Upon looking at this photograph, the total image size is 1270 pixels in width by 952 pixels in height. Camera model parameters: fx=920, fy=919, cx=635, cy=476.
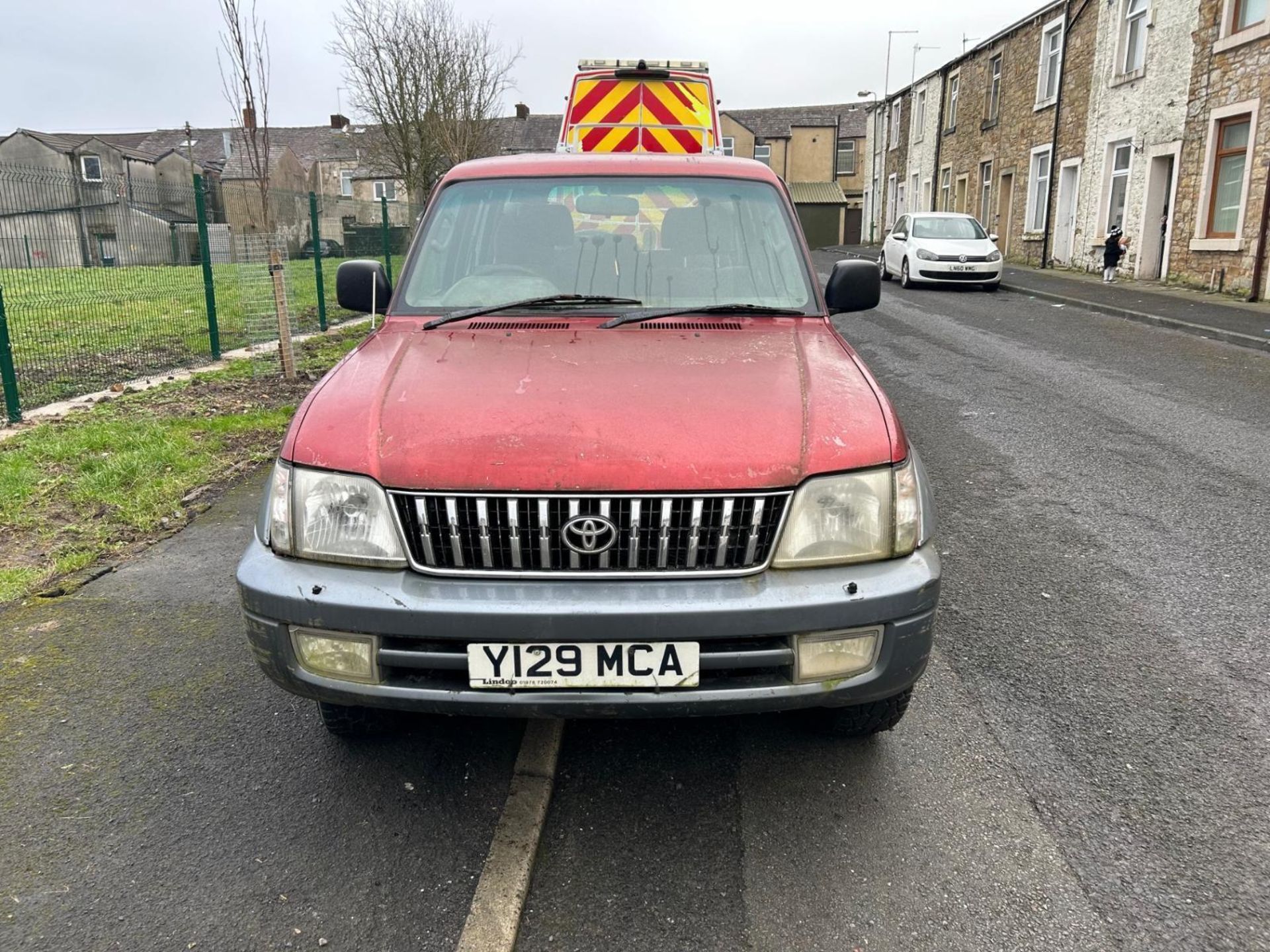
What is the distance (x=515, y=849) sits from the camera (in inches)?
95.3

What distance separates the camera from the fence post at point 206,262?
977cm

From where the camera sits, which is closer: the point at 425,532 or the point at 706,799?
the point at 425,532

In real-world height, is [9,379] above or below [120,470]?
above

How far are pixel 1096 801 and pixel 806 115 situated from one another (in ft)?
204

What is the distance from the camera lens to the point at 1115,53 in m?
20.5

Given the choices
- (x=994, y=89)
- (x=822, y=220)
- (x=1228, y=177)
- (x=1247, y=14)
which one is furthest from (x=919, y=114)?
(x=1228, y=177)

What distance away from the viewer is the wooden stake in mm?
9094

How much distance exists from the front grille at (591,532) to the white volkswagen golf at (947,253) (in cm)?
1734

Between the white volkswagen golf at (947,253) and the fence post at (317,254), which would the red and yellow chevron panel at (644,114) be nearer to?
the fence post at (317,254)

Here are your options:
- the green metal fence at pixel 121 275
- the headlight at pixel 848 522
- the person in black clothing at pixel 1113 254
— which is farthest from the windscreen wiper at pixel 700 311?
the person in black clothing at pixel 1113 254

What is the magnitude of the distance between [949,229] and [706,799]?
64.1 feet

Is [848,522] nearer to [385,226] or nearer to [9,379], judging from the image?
[9,379]

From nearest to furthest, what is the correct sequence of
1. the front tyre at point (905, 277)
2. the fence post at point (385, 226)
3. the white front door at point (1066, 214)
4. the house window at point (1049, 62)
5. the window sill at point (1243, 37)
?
the window sill at point (1243, 37), the fence post at point (385, 226), the front tyre at point (905, 277), the white front door at point (1066, 214), the house window at point (1049, 62)

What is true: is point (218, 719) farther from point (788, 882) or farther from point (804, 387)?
point (804, 387)
